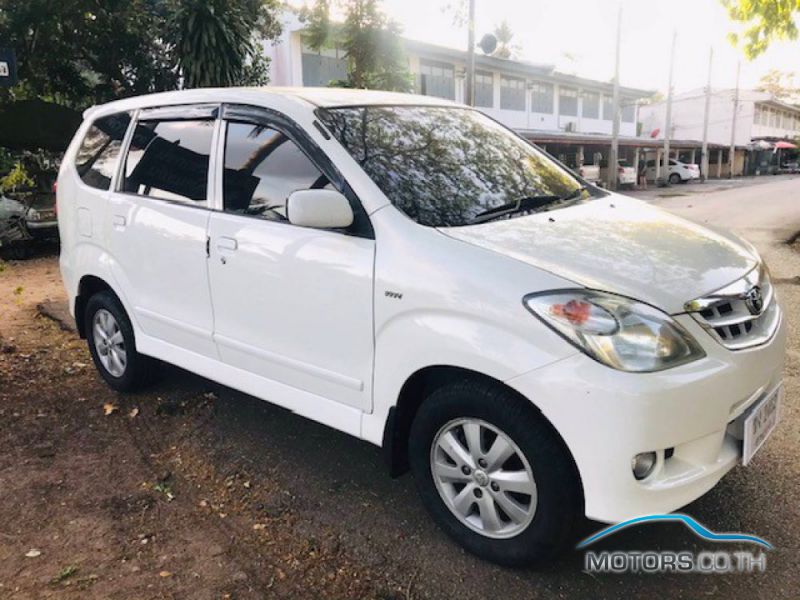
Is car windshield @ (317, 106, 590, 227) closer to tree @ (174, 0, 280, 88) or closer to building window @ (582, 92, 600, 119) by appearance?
tree @ (174, 0, 280, 88)

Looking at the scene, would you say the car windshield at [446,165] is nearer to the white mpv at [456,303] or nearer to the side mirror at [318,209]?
the white mpv at [456,303]

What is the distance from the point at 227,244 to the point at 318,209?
83 cm

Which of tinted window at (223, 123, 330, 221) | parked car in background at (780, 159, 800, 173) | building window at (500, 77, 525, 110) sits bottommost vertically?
parked car in background at (780, 159, 800, 173)

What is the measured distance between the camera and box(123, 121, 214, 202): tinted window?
3.65m

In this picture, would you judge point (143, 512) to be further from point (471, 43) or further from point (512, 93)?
point (512, 93)

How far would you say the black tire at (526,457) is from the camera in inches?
94.8

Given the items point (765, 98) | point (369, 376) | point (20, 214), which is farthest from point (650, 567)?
point (765, 98)

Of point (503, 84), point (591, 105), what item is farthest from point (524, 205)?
point (591, 105)

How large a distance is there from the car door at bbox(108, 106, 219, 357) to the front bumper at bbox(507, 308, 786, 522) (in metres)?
2.02

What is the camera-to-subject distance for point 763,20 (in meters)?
7.72

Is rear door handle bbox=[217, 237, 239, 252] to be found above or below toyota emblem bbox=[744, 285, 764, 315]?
above

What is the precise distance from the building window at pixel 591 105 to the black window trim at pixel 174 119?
4142cm

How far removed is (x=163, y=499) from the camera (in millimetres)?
3260

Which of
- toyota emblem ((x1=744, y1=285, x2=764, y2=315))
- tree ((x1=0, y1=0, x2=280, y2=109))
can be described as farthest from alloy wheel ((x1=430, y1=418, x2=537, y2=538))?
tree ((x1=0, y1=0, x2=280, y2=109))
